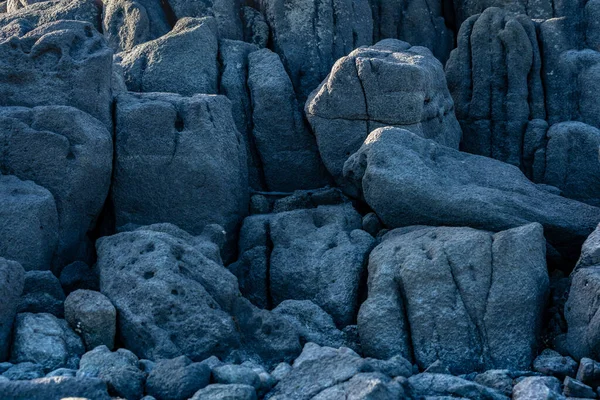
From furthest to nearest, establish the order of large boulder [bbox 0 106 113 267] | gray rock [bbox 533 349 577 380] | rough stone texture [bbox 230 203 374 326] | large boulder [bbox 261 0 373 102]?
1. large boulder [bbox 261 0 373 102]
2. large boulder [bbox 0 106 113 267]
3. rough stone texture [bbox 230 203 374 326]
4. gray rock [bbox 533 349 577 380]

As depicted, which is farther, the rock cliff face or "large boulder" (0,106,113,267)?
"large boulder" (0,106,113,267)

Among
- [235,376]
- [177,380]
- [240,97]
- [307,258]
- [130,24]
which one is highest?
[130,24]

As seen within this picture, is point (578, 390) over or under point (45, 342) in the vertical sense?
under

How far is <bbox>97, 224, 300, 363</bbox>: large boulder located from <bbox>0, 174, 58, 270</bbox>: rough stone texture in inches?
40.7

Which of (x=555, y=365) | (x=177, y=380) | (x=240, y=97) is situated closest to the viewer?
(x=177, y=380)

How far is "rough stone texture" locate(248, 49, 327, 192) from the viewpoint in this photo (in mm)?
19469

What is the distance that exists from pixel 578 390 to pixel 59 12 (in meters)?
13.9

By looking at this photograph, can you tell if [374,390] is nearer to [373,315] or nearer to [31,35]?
[373,315]

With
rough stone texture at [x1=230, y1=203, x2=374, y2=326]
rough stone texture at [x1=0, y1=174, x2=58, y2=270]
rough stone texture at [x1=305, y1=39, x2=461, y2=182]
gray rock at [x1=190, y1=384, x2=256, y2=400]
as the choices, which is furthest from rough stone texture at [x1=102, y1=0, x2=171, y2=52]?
gray rock at [x1=190, y1=384, x2=256, y2=400]

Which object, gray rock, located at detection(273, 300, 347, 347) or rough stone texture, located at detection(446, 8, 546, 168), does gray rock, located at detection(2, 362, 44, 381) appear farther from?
rough stone texture, located at detection(446, 8, 546, 168)

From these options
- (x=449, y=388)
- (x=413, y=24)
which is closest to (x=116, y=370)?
(x=449, y=388)

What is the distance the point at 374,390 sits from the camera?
10359mm

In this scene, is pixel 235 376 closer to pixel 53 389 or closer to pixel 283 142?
pixel 53 389

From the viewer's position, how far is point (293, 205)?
18.1 m
